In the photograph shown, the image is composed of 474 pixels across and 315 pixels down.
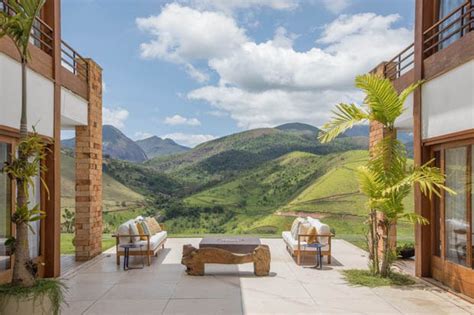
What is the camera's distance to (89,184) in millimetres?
9484

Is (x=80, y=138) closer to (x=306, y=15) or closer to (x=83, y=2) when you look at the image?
(x=83, y=2)

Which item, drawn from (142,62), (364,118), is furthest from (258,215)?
(364,118)

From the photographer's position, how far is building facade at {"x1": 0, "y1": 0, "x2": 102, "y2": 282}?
20.4 ft

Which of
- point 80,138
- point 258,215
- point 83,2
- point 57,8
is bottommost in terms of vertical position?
point 258,215

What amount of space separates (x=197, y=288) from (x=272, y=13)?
16457mm

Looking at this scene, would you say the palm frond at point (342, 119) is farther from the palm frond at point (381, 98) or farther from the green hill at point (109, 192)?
the green hill at point (109, 192)

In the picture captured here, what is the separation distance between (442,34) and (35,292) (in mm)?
7222

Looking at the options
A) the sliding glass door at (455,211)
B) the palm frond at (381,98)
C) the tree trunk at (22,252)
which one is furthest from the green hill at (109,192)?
the sliding glass door at (455,211)

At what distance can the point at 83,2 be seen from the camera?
508 inches

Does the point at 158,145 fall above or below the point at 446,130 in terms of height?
above

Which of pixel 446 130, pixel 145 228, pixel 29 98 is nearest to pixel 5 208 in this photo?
pixel 29 98

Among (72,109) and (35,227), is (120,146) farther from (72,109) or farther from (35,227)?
(35,227)

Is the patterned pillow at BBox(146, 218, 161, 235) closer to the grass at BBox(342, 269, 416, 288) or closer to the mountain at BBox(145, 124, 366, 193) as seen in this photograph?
the grass at BBox(342, 269, 416, 288)

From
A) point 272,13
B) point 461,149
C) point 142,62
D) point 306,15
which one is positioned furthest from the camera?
point 142,62
